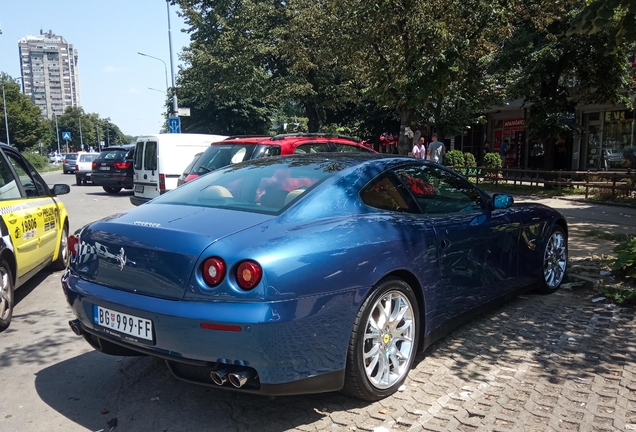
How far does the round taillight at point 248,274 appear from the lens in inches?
110

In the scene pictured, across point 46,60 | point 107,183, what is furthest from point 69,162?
point 46,60

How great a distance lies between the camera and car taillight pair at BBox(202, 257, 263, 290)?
9.18 ft

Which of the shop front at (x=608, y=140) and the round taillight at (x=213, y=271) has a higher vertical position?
the shop front at (x=608, y=140)

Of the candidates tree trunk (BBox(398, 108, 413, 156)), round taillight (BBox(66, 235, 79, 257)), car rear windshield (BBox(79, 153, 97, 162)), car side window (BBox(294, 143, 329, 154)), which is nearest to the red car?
car side window (BBox(294, 143, 329, 154))

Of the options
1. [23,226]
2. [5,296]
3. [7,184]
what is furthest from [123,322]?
[7,184]

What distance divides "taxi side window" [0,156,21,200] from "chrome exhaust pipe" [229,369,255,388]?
12.9 feet

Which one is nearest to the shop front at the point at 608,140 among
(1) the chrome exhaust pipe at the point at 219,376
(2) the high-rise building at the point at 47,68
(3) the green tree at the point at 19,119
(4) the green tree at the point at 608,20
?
(4) the green tree at the point at 608,20

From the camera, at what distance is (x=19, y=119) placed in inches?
2304

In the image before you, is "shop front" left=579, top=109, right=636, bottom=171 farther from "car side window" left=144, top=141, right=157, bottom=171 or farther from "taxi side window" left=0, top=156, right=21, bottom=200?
"taxi side window" left=0, top=156, right=21, bottom=200

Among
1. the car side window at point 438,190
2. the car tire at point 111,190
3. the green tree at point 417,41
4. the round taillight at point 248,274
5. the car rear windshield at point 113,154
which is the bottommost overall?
the car tire at point 111,190

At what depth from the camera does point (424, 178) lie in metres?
4.48

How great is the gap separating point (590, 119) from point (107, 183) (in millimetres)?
20864

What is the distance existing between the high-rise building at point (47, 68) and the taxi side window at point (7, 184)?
202 meters

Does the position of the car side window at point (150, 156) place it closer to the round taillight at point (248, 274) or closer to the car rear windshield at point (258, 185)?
the car rear windshield at point (258, 185)
